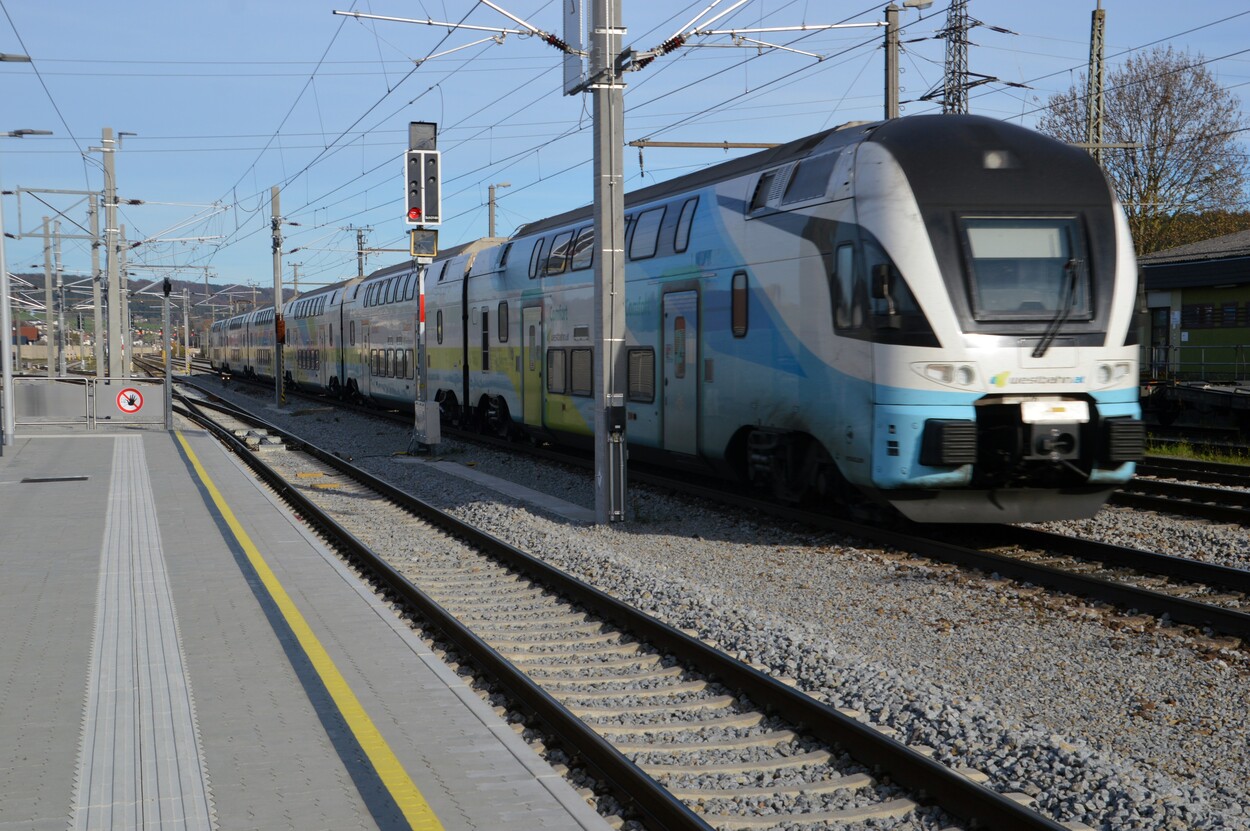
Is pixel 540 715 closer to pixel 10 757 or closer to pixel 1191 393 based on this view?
pixel 10 757

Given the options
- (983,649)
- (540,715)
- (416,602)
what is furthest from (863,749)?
(416,602)

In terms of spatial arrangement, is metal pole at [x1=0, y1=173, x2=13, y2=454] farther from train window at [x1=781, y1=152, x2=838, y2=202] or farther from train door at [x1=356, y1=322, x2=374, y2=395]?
train window at [x1=781, y1=152, x2=838, y2=202]

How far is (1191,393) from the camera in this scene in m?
22.6

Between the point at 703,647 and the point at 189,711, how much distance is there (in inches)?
109

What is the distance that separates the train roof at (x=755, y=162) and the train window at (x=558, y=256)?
307mm

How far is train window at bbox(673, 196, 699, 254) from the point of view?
1347 centimetres

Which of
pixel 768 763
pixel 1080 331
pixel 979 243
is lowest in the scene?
pixel 768 763

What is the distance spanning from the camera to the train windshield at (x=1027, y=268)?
384 inches

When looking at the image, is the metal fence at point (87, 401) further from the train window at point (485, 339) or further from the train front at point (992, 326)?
the train front at point (992, 326)

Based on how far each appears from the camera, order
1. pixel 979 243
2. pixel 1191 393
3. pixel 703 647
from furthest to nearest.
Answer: pixel 1191 393
pixel 979 243
pixel 703 647

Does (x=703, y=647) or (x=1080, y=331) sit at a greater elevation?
(x=1080, y=331)

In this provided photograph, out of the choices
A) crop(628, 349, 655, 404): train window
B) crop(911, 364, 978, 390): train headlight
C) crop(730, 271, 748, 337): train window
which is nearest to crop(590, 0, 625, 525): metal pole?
crop(730, 271, 748, 337): train window

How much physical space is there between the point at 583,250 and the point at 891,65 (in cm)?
581

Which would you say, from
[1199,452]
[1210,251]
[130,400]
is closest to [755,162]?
[1199,452]
